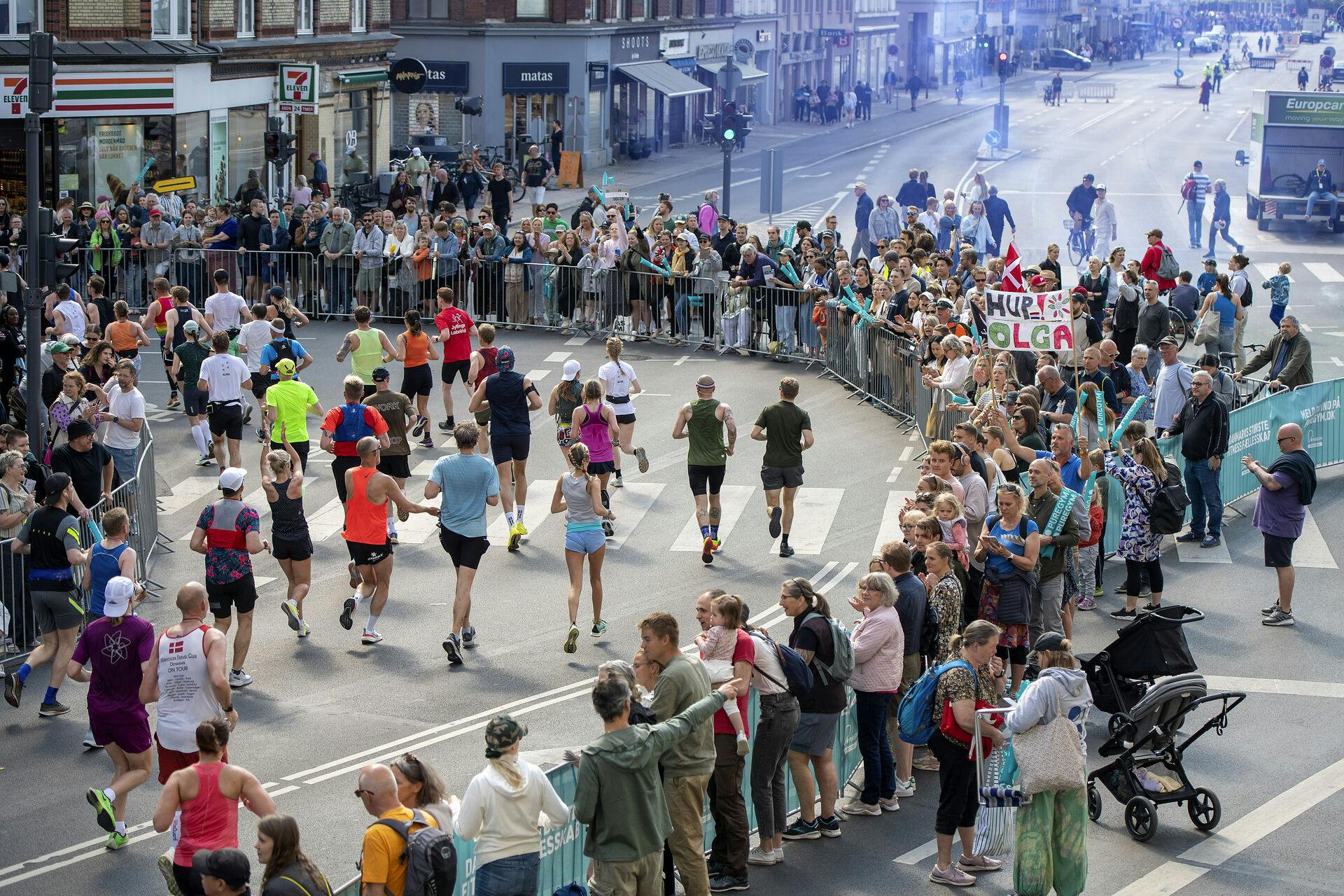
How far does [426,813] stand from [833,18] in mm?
85375

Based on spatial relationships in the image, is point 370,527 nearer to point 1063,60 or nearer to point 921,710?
point 921,710

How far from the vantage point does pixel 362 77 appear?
43562mm

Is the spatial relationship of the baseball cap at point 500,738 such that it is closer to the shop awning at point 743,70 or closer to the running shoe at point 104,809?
the running shoe at point 104,809

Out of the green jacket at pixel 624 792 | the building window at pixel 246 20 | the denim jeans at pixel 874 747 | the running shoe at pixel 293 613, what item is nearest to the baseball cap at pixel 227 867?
the green jacket at pixel 624 792

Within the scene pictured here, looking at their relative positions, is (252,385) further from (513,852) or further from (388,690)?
(513,852)

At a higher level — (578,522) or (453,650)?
(578,522)

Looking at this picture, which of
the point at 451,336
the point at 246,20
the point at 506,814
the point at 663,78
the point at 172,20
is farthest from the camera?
the point at 663,78

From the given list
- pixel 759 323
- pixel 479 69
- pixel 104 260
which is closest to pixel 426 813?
pixel 759 323

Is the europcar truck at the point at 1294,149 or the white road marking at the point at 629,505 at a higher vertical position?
the europcar truck at the point at 1294,149

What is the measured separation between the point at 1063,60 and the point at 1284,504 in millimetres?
113203

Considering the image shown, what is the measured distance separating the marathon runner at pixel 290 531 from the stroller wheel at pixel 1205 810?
690cm

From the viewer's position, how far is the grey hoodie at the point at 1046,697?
939 centimetres

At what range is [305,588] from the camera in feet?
45.9

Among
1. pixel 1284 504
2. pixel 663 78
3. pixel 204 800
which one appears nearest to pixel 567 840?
pixel 204 800
